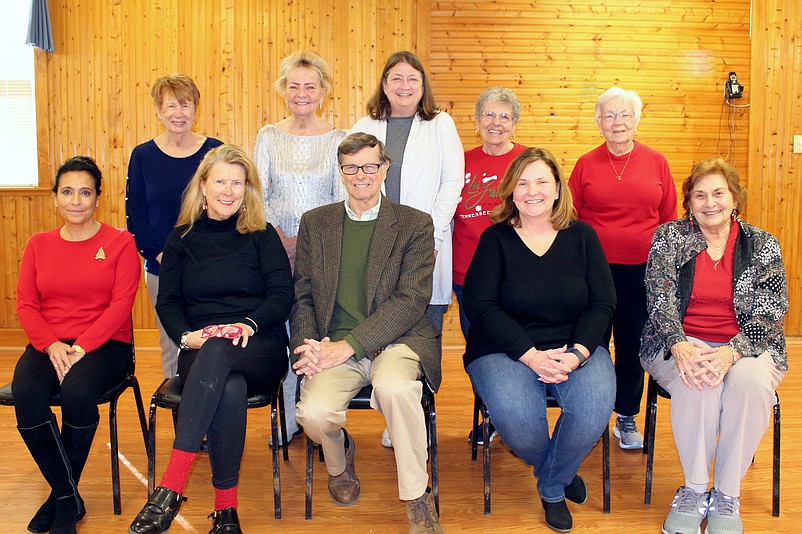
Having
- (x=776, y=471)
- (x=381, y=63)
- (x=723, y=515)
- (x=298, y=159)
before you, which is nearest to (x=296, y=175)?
(x=298, y=159)

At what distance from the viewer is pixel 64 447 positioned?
2.46 m

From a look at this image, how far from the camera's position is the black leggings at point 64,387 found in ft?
7.84

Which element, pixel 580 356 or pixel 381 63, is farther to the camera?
pixel 381 63

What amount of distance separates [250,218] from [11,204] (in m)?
3.73

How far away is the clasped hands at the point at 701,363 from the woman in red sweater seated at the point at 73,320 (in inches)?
84.7

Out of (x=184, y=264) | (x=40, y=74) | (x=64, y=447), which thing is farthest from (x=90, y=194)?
(x=40, y=74)

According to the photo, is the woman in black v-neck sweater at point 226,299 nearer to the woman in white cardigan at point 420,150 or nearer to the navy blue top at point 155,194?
the navy blue top at point 155,194

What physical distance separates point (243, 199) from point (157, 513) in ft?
→ 3.98

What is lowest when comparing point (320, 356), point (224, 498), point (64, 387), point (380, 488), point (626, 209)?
point (380, 488)

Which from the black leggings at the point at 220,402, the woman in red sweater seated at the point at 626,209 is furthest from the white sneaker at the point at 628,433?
the black leggings at the point at 220,402

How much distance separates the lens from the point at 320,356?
248 centimetres

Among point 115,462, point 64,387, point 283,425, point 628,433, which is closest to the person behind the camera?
→ point 64,387

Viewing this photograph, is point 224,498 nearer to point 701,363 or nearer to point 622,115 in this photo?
point 701,363

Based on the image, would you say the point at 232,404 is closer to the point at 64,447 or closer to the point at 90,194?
the point at 64,447
